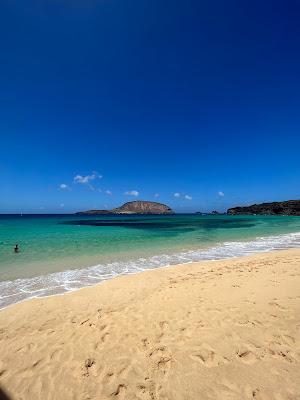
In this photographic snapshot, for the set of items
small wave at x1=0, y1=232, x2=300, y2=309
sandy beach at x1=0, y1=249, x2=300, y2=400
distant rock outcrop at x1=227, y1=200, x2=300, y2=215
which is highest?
distant rock outcrop at x1=227, y1=200, x2=300, y2=215

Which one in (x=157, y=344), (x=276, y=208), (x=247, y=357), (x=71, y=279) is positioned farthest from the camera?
(x=276, y=208)

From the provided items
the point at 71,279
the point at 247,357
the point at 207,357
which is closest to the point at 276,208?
the point at 71,279

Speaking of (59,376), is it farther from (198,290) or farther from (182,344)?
(198,290)

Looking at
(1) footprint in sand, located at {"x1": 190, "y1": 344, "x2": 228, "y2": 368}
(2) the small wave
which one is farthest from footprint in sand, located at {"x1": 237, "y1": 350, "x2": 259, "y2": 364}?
(2) the small wave

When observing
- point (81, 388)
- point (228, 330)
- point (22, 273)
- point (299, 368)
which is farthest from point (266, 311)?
point (22, 273)

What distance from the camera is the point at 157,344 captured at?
5004 millimetres

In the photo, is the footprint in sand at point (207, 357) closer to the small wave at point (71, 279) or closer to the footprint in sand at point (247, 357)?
the footprint in sand at point (247, 357)

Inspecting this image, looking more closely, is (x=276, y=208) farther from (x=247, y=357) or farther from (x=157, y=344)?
(x=157, y=344)

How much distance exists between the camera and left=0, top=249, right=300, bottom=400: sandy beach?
3.87 meters

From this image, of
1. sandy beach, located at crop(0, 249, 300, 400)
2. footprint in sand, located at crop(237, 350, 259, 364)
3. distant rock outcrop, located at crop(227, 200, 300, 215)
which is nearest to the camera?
sandy beach, located at crop(0, 249, 300, 400)

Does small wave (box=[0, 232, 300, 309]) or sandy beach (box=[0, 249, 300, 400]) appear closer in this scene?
sandy beach (box=[0, 249, 300, 400])

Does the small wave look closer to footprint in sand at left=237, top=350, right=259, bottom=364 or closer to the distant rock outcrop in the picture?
footprint in sand at left=237, top=350, right=259, bottom=364

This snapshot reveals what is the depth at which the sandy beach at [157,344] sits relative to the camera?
3.87 metres

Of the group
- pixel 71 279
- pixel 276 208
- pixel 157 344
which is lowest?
pixel 71 279
